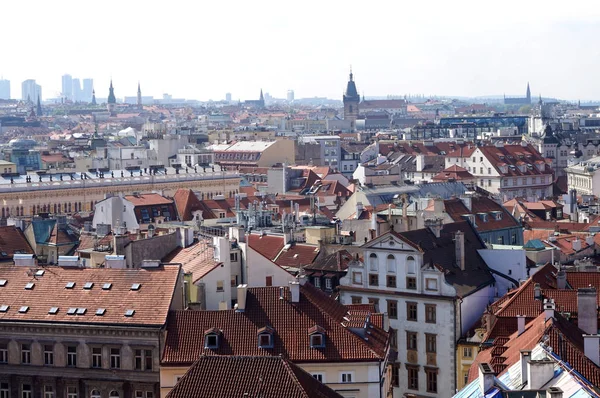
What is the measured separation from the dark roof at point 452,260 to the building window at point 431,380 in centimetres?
335

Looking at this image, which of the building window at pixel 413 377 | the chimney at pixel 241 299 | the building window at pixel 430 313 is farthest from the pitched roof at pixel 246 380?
the building window at pixel 413 377

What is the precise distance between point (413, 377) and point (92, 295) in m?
14.9

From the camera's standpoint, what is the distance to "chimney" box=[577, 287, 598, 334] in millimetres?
45656

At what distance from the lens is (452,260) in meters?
58.4

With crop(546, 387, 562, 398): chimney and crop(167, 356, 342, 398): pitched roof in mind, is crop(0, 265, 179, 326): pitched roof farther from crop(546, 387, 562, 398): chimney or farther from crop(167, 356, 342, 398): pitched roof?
crop(546, 387, 562, 398): chimney

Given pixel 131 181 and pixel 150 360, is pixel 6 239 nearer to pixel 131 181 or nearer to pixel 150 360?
pixel 150 360

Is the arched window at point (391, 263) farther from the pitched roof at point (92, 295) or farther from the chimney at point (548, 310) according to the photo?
the chimney at point (548, 310)

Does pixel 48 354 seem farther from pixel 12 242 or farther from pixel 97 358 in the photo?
pixel 12 242

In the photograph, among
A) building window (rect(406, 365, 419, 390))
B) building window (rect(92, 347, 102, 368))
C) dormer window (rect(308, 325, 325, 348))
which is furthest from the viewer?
building window (rect(406, 365, 419, 390))

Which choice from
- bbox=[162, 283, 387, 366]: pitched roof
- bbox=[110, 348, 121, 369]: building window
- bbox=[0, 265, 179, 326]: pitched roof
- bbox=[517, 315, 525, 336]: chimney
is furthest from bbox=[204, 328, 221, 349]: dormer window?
bbox=[517, 315, 525, 336]: chimney

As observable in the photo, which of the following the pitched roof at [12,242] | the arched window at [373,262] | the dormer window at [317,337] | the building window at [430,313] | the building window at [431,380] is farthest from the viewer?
the pitched roof at [12,242]

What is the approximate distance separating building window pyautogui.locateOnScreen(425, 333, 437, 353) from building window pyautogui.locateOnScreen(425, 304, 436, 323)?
0.61 metres

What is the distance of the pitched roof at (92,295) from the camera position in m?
46.5

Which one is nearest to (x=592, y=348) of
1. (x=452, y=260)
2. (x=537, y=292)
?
(x=537, y=292)
